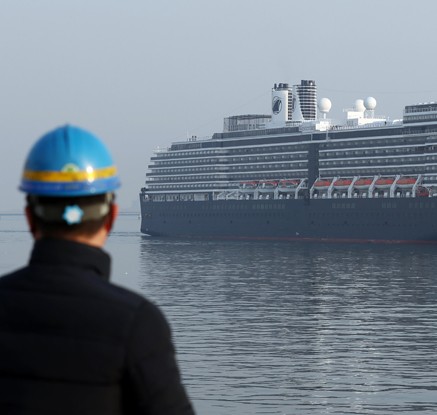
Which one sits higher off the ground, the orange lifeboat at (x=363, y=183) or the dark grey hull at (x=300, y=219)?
the orange lifeboat at (x=363, y=183)

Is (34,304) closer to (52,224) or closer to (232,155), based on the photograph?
(52,224)

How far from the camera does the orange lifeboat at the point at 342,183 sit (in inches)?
4257

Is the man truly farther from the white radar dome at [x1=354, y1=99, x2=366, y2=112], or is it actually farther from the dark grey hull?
the white radar dome at [x1=354, y1=99, x2=366, y2=112]

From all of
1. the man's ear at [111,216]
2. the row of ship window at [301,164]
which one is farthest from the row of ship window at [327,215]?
the man's ear at [111,216]

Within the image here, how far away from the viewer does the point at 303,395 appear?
2598 centimetres

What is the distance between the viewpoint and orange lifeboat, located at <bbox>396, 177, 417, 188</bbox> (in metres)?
103

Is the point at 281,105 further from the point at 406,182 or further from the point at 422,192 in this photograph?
the point at 422,192

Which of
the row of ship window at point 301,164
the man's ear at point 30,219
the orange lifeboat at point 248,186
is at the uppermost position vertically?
the man's ear at point 30,219

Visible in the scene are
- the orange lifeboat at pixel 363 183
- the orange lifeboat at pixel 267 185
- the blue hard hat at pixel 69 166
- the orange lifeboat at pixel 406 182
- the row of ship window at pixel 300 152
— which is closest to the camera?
the blue hard hat at pixel 69 166

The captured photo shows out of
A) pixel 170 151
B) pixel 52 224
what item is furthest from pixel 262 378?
pixel 170 151

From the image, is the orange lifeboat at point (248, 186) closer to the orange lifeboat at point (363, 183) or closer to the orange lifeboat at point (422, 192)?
the orange lifeboat at point (363, 183)

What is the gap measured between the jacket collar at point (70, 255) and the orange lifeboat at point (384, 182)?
102m

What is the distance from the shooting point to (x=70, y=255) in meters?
3.12

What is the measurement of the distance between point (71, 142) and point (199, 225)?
114 m
